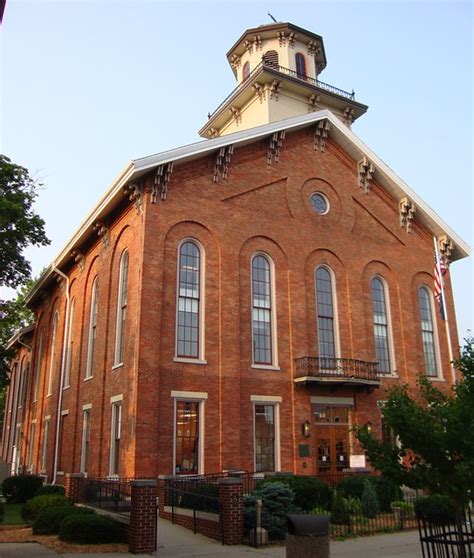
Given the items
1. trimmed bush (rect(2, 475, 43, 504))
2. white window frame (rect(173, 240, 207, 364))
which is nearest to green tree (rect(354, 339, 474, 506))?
white window frame (rect(173, 240, 207, 364))

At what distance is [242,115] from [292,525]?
2893 centimetres

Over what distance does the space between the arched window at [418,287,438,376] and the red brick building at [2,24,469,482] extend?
97 mm

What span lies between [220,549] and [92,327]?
50.1ft

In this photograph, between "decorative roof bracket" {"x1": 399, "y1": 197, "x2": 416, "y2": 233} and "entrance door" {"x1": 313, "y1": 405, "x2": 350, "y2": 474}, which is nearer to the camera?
"entrance door" {"x1": 313, "y1": 405, "x2": 350, "y2": 474}

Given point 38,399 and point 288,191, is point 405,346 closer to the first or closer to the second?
point 288,191

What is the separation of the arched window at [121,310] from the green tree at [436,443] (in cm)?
1325

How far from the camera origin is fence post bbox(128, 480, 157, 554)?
1263cm

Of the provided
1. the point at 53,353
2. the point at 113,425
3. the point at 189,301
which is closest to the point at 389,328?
the point at 189,301

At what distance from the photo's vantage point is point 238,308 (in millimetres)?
22297

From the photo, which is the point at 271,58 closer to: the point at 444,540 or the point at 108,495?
the point at 108,495

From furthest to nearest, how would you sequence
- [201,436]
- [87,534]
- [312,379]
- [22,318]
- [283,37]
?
[22,318], [283,37], [312,379], [201,436], [87,534]

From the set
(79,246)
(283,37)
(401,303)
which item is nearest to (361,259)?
(401,303)

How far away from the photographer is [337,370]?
76.2 feet

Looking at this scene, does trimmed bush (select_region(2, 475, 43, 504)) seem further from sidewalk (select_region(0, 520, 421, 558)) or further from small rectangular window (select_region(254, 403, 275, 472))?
sidewalk (select_region(0, 520, 421, 558))
